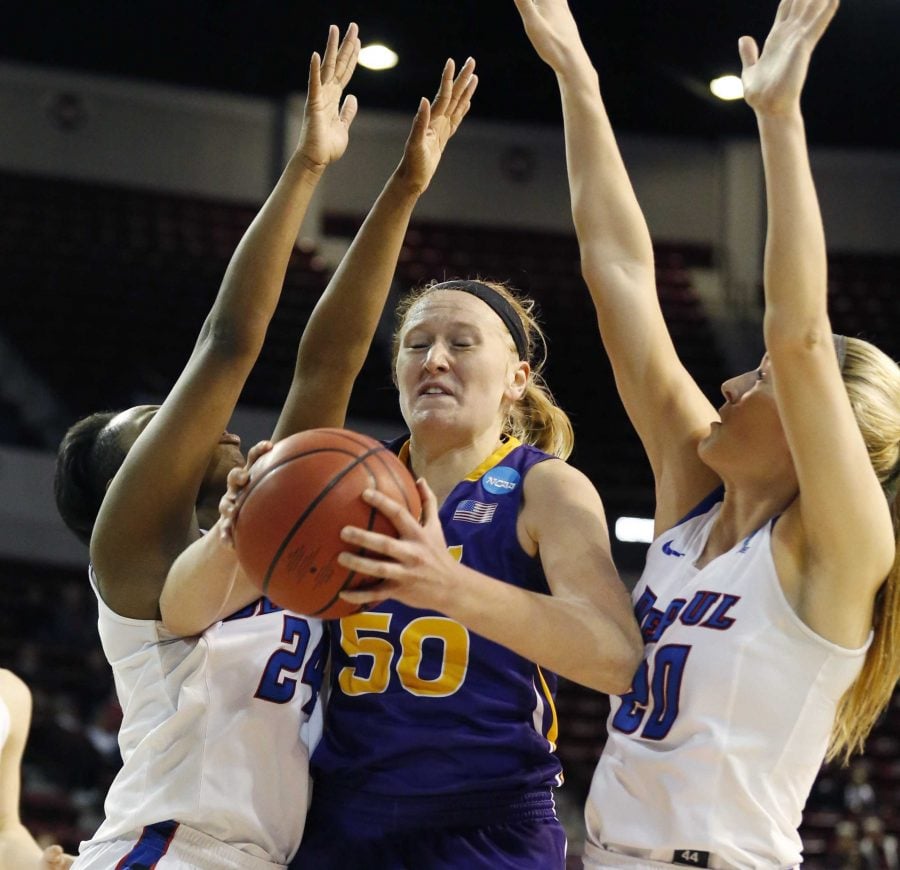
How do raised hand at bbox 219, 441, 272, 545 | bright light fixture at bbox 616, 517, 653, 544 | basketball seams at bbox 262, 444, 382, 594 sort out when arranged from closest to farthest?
basketball seams at bbox 262, 444, 382, 594 < raised hand at bbox 219, 441, 272, 545 < bright light fixture at bbox 616, 517, 653, 544

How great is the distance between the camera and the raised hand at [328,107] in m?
3.04

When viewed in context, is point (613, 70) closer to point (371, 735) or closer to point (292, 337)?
point (292, 337)

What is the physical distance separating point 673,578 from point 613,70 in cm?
1068

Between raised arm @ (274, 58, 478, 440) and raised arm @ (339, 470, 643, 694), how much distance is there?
0.59m

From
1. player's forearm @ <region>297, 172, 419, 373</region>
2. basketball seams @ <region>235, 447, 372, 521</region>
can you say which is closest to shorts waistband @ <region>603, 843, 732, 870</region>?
basketball seams @ <region>235, 447, 372, 521</region>

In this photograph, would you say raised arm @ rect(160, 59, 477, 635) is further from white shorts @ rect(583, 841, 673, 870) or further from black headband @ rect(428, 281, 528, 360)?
white shorts @ rect(583, 841, 673, 870)

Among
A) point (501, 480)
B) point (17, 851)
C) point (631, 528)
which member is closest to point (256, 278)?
point (501, 480)

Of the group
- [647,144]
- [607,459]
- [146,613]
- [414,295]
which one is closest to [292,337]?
[607,459]

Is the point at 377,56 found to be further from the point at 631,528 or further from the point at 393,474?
the point at 393,474

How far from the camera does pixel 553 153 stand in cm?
1467

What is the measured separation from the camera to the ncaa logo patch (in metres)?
2.76

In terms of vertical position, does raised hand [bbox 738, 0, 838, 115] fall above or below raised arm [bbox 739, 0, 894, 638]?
above

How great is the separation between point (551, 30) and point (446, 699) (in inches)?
64.5

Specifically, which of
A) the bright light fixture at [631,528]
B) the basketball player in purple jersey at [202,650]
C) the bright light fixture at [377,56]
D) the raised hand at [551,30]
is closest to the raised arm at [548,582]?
the basketball player in purple jersey at [202,650]
